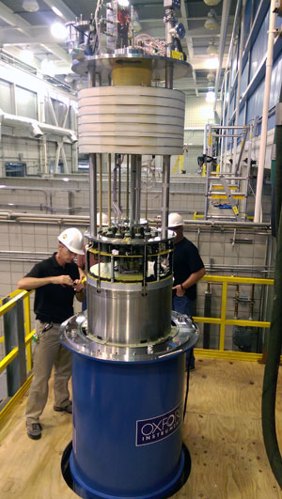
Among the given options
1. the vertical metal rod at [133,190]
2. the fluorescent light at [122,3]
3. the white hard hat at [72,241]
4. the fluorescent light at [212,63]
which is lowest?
the white hard hat at [72,241]

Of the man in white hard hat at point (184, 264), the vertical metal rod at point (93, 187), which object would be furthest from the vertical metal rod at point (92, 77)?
the man in white hard hat at point (184, 264)

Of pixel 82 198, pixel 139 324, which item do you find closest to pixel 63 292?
pixel 139 324

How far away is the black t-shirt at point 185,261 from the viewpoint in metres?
3.42

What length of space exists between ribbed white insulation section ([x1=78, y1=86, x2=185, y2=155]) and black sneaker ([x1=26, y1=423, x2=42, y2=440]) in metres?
2.03

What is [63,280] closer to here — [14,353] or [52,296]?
[52,296]

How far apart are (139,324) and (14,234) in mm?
3545

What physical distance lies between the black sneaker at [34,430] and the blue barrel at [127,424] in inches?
22.4

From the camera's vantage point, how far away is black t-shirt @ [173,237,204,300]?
3424 mm

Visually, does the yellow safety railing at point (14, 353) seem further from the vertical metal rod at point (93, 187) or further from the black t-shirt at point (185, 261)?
the black t-shirt at point (185, 261)

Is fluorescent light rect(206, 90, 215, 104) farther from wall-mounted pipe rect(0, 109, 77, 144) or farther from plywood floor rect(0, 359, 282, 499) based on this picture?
plywood floor rect(0, 359, 282, 499)

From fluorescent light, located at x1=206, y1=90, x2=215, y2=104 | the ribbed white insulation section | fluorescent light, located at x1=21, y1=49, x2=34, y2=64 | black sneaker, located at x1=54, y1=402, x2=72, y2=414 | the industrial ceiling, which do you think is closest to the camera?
the ribbed white insulation section

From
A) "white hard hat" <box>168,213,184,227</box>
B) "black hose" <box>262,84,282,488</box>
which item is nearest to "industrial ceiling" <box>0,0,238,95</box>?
"white hard hat" <box>168,213,184,227</box>

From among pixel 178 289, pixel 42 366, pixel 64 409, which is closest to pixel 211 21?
pixel 178 289

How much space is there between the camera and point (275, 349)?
162 centimetres
